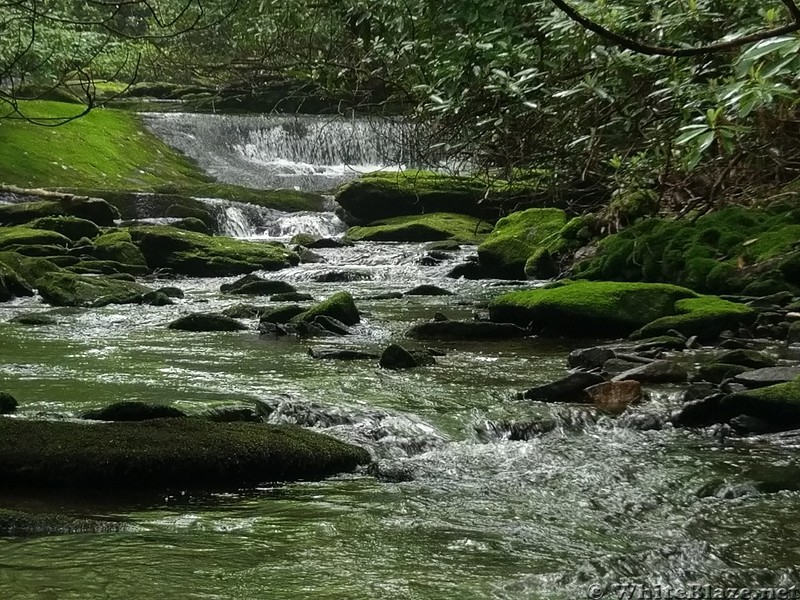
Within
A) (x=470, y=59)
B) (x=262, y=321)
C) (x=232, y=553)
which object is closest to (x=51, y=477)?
(x=232, y=553)

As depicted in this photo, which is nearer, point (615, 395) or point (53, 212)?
point (615, 395)

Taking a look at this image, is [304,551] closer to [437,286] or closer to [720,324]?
[720,324]

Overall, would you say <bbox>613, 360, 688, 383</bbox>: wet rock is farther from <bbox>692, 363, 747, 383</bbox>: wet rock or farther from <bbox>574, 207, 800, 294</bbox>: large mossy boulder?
<bbox>574, 207, 800, 294</bbox>: large mossy boulder

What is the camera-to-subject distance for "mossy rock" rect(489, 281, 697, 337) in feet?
37.9

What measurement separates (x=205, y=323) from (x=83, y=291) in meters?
4.00

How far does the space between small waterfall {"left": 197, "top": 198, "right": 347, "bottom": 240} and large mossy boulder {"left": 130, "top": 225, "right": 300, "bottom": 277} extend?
14.8 ft

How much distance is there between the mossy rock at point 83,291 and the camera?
15.3 m

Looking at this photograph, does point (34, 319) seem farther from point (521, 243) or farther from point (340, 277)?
point (521, 243)

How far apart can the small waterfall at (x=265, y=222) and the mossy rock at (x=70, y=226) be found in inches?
189

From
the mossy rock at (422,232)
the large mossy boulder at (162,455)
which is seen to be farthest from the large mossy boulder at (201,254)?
the large mossy boulder at (162,455)

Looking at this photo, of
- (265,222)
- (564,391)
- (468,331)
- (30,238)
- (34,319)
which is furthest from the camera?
(265,222)

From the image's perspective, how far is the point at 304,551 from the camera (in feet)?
14.8

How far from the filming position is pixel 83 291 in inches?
615

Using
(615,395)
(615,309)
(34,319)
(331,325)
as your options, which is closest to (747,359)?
(615,395)
